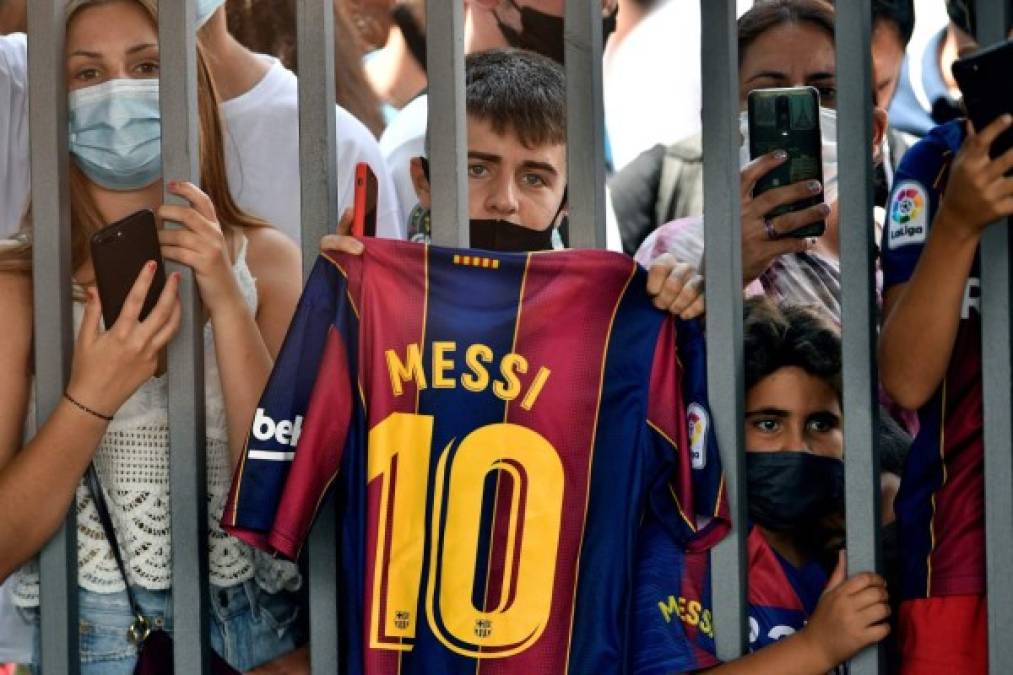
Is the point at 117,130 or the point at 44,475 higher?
the point at 117,130

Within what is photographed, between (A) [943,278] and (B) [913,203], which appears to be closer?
(A) [943,278]

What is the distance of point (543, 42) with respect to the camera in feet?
10.1

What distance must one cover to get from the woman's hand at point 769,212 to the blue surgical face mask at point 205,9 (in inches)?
52.7

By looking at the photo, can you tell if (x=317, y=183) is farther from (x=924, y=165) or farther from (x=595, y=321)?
(x=924, y=165)

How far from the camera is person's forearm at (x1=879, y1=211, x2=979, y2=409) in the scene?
5.43 ft

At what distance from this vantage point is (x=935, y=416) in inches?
71.3

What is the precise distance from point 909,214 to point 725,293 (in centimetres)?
25

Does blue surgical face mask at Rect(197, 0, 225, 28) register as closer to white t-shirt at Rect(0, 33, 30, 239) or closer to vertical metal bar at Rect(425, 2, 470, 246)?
white t-shirt at Rect(0, 33, 30, 239)

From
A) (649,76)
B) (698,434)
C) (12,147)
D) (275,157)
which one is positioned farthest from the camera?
(649,76)

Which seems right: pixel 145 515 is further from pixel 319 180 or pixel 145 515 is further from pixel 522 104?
pixel 522 104

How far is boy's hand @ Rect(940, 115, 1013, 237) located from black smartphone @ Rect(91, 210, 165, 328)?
100 centimetres

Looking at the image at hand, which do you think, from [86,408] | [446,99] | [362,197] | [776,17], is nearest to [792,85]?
[776,17]

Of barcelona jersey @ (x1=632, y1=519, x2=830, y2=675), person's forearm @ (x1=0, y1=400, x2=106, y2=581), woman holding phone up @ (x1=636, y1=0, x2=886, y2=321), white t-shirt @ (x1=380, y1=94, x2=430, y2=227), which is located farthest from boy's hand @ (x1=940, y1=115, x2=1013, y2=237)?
white t-shirt @ (x1=380, y1=94, x2=430, y2=227)

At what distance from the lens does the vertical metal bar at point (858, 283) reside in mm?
1750
